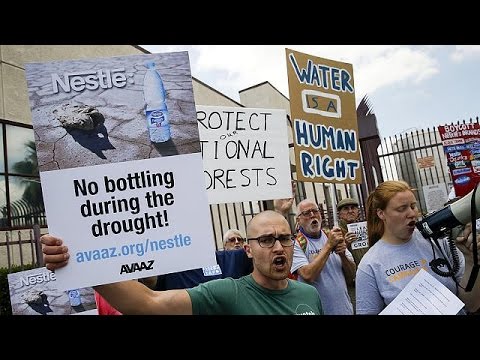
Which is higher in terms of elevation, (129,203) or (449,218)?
(129,203)

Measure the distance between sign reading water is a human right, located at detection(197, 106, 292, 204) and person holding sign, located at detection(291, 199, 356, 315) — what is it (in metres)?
0.41

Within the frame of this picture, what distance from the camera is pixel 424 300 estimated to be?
1.81m

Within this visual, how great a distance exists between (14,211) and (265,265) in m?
4.25

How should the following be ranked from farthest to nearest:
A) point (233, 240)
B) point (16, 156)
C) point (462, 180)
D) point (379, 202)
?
point (16, 156) → point (233, 240) → point (462, 180) → point (379, 202)

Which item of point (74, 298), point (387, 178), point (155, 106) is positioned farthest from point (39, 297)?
point (387, 178)

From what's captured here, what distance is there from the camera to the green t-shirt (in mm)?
1689

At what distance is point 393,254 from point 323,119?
3.50 feet

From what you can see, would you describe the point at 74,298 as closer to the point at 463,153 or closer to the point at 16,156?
the point at 16,156

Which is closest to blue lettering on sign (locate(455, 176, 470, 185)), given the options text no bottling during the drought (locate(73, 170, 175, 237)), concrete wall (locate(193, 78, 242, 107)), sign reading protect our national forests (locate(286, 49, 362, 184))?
sign reading protect our national forests (locate(286, 49, 362, 184))

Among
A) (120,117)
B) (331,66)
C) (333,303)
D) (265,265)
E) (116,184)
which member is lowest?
(333,303)
